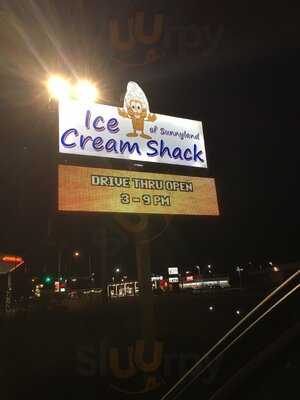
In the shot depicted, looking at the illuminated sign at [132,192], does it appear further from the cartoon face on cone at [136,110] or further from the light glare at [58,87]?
the light glare at [58,87]

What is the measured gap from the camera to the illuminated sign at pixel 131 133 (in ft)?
27.8

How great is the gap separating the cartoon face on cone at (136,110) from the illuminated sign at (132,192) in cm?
145

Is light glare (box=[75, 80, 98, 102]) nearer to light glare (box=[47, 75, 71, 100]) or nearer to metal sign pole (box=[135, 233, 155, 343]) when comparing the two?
light glare (box=[47, 75, 71, 100])

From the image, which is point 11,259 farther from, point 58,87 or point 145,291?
point 145,291

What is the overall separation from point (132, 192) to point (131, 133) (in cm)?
183

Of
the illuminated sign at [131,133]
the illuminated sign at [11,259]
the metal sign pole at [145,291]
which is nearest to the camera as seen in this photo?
the metal sign pole at [145,291]

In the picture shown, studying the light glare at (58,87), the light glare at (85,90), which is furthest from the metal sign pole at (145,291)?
the light glare at (58,87)

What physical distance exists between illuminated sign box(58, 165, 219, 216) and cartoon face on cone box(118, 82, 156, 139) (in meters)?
1.45

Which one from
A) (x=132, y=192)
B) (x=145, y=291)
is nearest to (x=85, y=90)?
(x=132, y=192)

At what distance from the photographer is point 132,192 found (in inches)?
321

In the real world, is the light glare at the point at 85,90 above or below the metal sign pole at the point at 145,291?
above

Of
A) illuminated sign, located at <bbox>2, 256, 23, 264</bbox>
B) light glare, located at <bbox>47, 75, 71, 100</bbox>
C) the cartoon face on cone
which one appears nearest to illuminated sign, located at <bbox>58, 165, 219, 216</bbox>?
the cartoon face on cone

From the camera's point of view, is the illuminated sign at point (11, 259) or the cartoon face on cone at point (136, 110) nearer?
the cartoon face on cone at point (136, 110)

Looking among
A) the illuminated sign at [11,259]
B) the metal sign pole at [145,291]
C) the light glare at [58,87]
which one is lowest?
the metal sign pole at [145,291]
